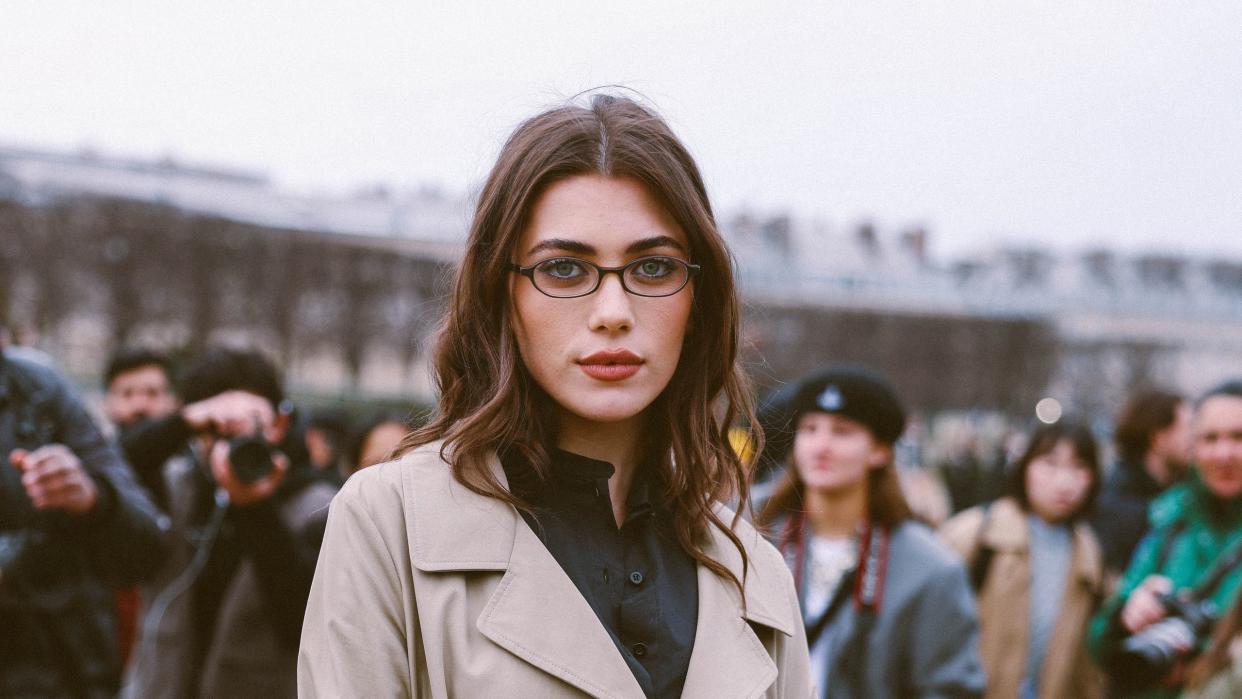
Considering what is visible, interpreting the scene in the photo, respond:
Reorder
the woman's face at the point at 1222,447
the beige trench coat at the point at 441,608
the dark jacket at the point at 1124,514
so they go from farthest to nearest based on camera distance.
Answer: the dark jacket at the point at 1124,514
the woman's face at the point at 1222,447
the beige trench coat at the point at 441,608

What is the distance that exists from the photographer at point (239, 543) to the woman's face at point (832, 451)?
145cm

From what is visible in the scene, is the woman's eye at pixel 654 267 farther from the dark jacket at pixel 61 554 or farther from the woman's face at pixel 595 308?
the dark jacket at pixel 61 554

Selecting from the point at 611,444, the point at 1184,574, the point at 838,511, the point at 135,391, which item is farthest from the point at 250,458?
the point at 1184,574

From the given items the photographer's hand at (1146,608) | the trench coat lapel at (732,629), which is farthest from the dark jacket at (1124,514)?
the trench coat lapel at (732,629)

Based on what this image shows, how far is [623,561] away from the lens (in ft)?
5.90

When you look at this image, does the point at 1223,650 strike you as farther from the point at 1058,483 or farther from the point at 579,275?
the point at 579,275

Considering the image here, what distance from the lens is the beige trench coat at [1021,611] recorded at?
4848 millimetres

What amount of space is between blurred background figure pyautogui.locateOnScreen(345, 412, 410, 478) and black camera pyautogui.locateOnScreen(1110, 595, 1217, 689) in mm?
2767

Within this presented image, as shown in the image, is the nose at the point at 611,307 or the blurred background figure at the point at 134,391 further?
the blurred background figure at the point at 134,391

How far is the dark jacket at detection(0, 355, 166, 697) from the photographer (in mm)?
3092

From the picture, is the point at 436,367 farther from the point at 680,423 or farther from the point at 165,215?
the point at 165,215

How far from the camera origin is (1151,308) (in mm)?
73688

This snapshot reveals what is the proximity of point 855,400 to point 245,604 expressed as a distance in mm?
1936

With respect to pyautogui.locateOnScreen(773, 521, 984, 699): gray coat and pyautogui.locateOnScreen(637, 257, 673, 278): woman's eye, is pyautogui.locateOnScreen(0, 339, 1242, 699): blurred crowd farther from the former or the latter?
pyautogui.locateOnScreen(637, 257, 673, 278): woman's eye
